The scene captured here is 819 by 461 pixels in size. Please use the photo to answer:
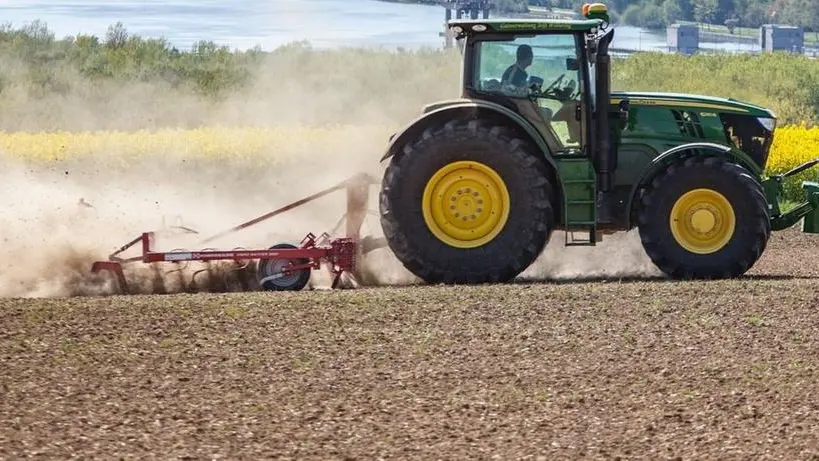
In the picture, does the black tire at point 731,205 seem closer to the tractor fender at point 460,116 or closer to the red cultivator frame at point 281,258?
the tractor fender at point 460,116

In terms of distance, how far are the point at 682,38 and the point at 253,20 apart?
708 inches

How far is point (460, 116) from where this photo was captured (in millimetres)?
12281

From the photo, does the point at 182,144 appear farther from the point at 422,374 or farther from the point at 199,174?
the point at 422,374

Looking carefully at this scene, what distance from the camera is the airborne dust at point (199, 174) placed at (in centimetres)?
1325

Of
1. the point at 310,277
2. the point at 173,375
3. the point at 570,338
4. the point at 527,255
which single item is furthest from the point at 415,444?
the point at 310,277

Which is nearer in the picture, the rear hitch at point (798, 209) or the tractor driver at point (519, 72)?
the tractor driver at point (519, 72)

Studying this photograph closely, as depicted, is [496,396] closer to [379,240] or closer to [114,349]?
[114,349]

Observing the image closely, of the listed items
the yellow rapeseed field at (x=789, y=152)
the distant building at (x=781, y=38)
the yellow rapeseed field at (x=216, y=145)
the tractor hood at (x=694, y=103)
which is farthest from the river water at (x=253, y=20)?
the tractor hood at (x=694, y=103)

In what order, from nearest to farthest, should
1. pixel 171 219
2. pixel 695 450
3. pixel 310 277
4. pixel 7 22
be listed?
pixel 695 450, pixel 310 277, pixel 171 219, pixel 7 22

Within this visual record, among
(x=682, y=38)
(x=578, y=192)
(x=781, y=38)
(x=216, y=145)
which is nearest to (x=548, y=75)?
(x=578, y=192)

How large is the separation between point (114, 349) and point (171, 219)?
18.2ft

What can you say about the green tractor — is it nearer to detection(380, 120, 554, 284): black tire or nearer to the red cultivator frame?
detection(380, 120, 554, 284): black tire

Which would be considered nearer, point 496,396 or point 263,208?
point 496,396

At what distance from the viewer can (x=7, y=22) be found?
35562 mm
